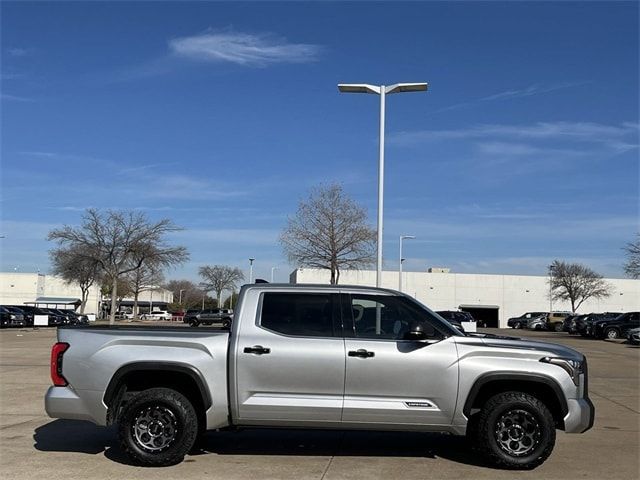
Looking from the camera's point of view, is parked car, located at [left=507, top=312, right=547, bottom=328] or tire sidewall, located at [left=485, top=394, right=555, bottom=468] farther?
parked car, located at [left=507, top=312, right=547, bottom=328]

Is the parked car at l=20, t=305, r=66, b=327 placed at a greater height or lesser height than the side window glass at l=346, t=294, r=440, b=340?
lesser

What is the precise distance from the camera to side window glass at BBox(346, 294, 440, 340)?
7.23m

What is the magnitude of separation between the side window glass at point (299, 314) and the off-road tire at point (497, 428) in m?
1.87

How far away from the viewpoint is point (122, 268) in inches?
2291

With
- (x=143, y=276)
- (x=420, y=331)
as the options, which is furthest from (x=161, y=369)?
(x=143, y=276)

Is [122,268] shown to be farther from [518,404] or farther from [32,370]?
[518,404]

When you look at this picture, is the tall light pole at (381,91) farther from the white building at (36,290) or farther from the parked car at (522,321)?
the white building at (36,290)

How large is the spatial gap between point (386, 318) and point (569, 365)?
2.03 metres

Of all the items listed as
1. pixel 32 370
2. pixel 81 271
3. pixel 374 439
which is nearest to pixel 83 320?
pixel 81 271

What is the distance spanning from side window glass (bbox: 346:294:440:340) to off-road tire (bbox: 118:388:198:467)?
2020mm

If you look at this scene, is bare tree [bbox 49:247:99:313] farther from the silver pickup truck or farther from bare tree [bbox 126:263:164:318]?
the silver pickup truck

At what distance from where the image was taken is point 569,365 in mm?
7242

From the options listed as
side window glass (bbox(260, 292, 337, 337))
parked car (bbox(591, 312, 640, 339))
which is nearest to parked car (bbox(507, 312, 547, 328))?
parked car (bbox(591, 312, 640, 339))

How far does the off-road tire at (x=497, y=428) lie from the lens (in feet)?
23.2
